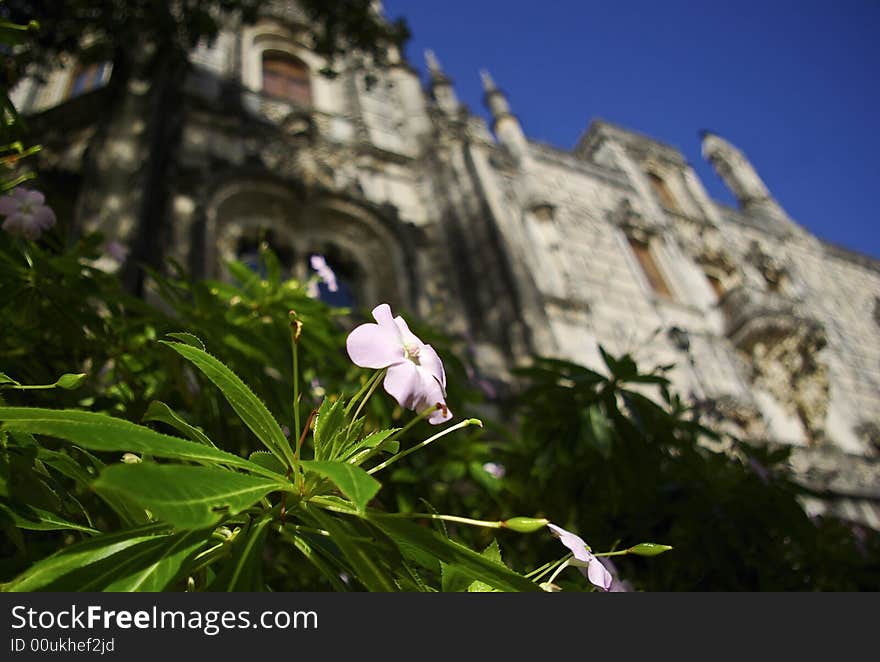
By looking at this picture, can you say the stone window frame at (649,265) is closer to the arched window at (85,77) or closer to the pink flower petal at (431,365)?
the arched window at (85,77)

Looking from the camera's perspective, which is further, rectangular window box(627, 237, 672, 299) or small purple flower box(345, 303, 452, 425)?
rectangular window box(627, 237, 672, 299)

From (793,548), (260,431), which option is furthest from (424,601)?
(793,548)

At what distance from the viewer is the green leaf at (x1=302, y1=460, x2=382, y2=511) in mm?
675

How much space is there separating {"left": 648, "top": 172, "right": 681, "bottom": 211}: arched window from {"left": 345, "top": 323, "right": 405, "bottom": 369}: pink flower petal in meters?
14.6

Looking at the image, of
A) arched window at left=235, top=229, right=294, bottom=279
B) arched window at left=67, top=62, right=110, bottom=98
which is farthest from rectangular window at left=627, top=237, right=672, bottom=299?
arched window at left=67, top=62, right=110, bottom=98

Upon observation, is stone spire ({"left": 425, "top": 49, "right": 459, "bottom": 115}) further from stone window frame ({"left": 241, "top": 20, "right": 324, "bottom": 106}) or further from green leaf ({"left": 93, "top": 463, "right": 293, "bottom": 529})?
green leaf ({"left": 93, "top": 463, "right": 293, "bottom": 529})

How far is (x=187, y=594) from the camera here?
0.69 meters

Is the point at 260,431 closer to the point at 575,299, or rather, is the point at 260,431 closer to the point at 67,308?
the point at 67,308

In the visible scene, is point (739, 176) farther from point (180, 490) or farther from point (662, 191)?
point (180, 490)

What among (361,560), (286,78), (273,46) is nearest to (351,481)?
(361,560)

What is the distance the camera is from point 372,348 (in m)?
0.94

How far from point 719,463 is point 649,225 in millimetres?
10150

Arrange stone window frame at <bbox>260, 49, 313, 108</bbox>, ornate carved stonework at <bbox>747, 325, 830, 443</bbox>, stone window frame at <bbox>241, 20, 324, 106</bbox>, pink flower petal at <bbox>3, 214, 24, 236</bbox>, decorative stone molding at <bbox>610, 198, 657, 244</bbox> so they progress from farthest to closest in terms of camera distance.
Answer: decorative stone molding at <bbox>610, 198, 657, 244</bbox> < ornate carved stonework at <bbox>747, 325, 830, 443</bbox> < stone window frame at <bbox>241, 20, 324, 106</bbox> < stone window frame at <bbox>260, 49, 313, 108</bbox> < pink flower petal at <bbox>3, 214, 24, 236</bbox>

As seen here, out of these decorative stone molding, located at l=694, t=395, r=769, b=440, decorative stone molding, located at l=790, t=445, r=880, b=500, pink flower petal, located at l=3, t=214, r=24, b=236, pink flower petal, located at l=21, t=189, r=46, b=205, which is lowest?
pink flower petal, located at l=3, t=214, r=24, b=236
